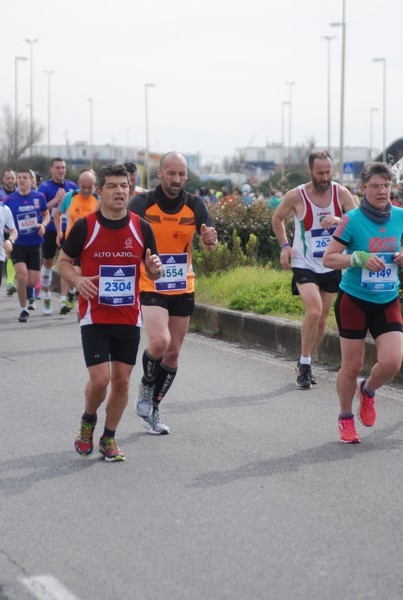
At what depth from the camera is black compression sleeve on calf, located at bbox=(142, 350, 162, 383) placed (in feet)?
28.0

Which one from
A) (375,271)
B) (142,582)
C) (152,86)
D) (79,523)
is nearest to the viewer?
(142,582)

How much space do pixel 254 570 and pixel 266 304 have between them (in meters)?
8.72

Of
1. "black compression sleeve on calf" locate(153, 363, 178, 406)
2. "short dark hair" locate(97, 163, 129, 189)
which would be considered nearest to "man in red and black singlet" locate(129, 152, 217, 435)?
"black compression sleeve on calf" locate(153, 363, 178, 406)

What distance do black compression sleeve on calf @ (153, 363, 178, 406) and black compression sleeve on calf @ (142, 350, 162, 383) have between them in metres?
0.05

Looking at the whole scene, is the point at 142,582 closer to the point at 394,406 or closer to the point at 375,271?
the point at 375,271

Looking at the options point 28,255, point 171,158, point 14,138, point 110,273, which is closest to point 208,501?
point 110,273

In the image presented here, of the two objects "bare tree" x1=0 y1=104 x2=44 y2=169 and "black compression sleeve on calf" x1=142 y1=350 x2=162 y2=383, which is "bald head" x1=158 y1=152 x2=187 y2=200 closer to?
"black compression sleeve on calf" x1=142 y1=350 x2=162 y2=383

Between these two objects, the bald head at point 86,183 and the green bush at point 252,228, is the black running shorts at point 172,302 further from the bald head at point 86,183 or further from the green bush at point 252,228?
the green bush at point 252,228

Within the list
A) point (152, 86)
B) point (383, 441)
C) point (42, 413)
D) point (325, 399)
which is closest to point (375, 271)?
point (383, 441)

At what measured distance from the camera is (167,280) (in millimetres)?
8578

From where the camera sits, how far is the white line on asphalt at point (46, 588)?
493cm

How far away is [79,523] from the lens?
609 centimetres

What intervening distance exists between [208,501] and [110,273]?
1600mm

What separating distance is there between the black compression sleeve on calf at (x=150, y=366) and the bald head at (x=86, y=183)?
23.4 feet
